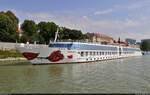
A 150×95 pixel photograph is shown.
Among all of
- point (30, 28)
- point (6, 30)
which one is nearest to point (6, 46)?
point (6, 30)

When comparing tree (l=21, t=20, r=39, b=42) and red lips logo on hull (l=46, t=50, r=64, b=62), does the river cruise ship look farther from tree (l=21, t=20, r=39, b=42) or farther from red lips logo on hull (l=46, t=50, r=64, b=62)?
tree (l=21, t=20, r=39, b=42)

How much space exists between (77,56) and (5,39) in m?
38.4

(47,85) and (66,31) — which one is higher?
(66,31)

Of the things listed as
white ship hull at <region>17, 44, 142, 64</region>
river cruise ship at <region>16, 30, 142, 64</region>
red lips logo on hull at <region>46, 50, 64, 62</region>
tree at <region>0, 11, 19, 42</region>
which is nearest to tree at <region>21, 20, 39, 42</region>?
tree at <region>0, 11, 19, 42</region>

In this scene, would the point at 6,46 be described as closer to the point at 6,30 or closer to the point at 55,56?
the point at 6,30

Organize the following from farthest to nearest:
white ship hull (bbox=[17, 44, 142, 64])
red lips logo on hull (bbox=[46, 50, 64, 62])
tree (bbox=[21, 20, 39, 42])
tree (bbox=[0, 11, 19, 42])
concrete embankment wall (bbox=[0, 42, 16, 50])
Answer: tree (bbox=[21, 20, 39, 42])
tree (bbox=[0, 11, 19, 42])
concrete embankment wall (bbox=[0, 42, 16, 50])
red lips logo on hull (bbox=[46, 50, 64, 62])
white ship hull (bbox=[17, 44, 142, 64])

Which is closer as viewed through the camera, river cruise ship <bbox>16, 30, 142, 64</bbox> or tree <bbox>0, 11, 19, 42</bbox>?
river cruise ship <bbox>16, 30, 142, 64</bbox>

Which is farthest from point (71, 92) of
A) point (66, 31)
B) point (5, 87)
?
point (66, 31)

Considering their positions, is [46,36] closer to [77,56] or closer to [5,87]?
[77,56]

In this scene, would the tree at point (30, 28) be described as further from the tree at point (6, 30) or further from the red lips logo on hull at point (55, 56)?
the red lips logo on hull at point (55, 56)

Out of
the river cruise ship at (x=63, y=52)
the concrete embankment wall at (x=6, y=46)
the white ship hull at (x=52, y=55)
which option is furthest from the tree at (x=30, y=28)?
the white ship hull at (x=52, y=55)

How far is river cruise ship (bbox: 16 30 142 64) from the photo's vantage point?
29.6m

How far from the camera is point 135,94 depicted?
39.3 feet

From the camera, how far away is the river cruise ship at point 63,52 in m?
29.6
